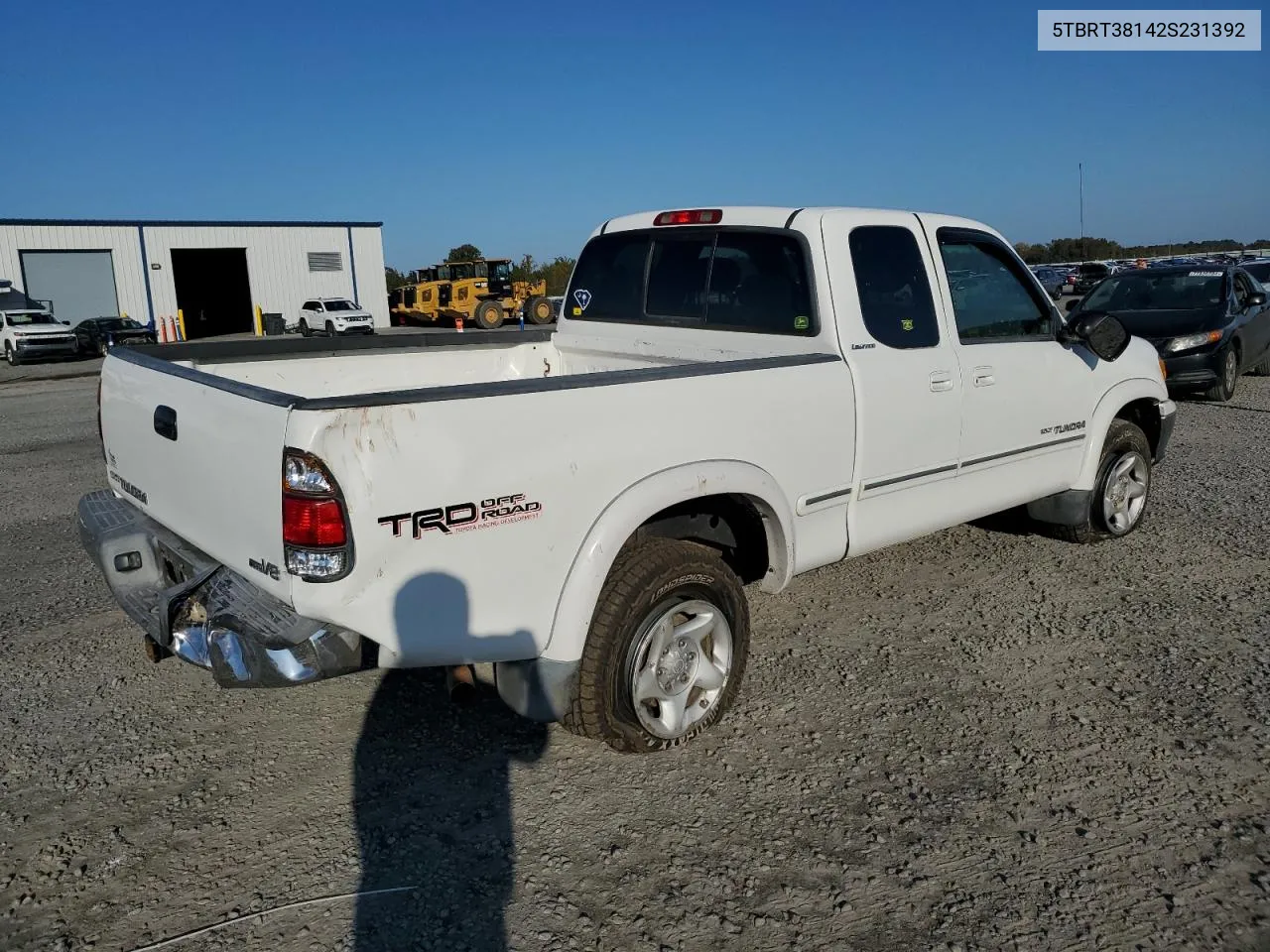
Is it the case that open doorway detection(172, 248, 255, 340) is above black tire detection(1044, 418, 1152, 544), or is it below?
above

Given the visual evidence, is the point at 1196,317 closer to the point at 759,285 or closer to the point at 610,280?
the point at 610,280

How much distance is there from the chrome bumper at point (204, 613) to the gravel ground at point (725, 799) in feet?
1.86

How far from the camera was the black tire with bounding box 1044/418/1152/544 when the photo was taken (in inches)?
225

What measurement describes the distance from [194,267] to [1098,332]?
49.3 m

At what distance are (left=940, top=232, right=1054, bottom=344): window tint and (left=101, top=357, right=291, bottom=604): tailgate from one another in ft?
10.6

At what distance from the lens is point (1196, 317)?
481 inches

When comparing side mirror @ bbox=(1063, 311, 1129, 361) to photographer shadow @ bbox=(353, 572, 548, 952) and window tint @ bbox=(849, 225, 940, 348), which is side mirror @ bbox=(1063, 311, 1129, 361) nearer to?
window tint @ bbox=(849, 225, 940, 348)

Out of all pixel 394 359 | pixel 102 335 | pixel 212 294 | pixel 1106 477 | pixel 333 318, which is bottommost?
pixel 1106 477

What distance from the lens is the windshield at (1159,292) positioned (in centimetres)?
1277

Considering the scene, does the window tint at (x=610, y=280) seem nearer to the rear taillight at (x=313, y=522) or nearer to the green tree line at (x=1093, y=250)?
the rear taillight at (x=313, y=522)

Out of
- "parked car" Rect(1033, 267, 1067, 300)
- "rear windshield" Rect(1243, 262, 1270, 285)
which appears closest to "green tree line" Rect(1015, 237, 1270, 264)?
"parked car" Rect(1033, 267, 1067, 300)

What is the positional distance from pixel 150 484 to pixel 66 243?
41.0 metres

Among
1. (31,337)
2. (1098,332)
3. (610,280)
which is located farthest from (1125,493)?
(31,337)

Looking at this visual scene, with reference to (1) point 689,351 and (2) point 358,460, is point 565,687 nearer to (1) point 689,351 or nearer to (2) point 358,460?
(2) point 358,460
